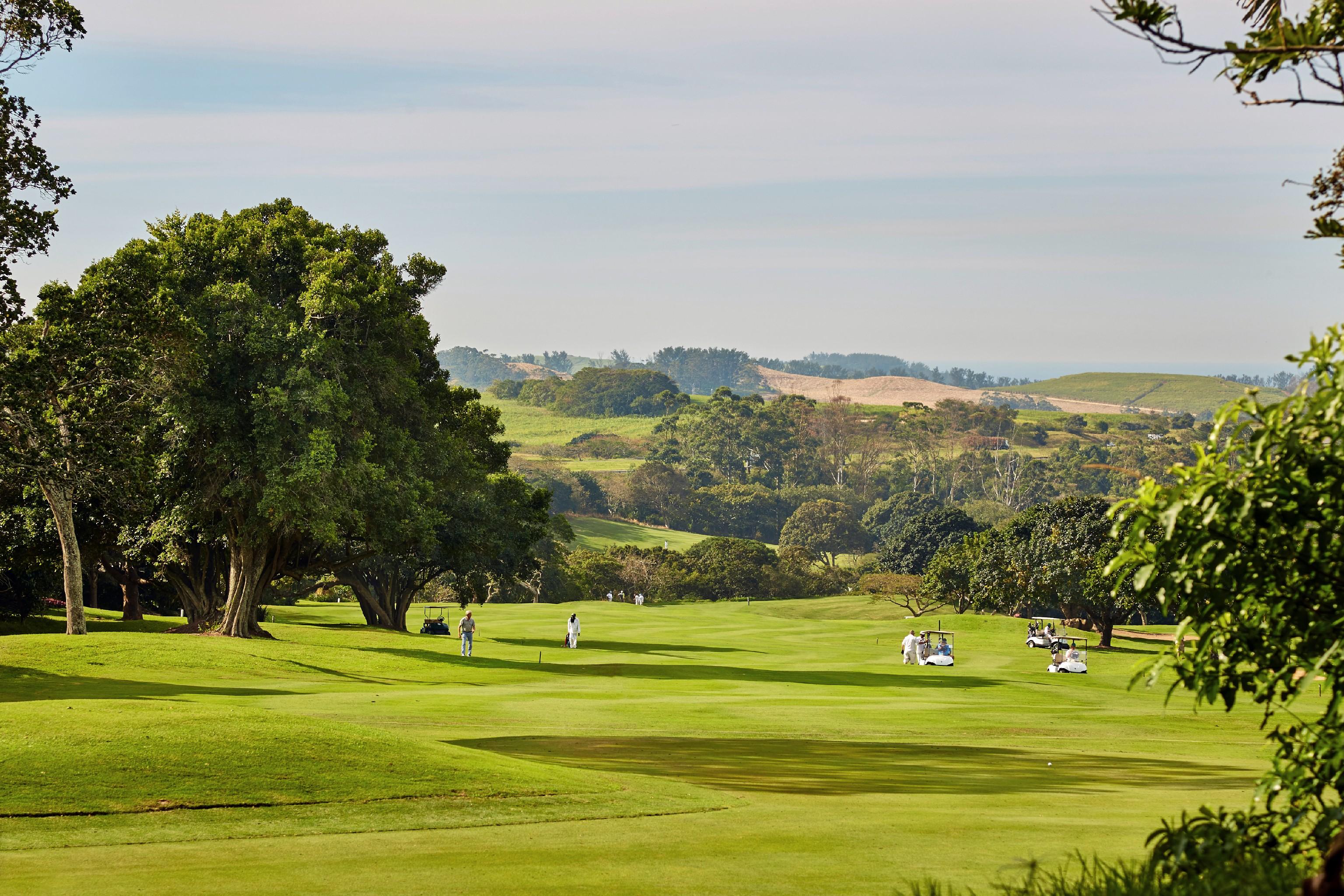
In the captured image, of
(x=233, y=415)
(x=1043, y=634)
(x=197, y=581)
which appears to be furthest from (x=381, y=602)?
(x=1043, y=634)

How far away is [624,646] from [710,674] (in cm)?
1416

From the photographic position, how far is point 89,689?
2825 cm

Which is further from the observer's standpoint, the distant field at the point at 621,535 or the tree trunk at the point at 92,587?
the distant field at the point at 621,535

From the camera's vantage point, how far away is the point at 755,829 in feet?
42.3

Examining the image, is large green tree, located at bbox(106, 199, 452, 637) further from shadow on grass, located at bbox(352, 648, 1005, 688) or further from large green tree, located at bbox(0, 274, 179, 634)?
shadow on grass, located at bbox(352, 648, 1005, 688)

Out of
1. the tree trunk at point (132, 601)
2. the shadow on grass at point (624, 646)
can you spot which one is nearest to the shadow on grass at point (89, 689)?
the shadow on grass at point (624, 646)

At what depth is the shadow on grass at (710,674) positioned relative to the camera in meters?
38.8

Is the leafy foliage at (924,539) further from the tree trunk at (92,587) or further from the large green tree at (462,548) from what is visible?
→ the tree trunk at (92,587)

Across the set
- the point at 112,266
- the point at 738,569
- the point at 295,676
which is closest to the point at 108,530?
the point at 112,266

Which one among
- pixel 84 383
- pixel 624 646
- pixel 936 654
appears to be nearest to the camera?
pixel 84 383

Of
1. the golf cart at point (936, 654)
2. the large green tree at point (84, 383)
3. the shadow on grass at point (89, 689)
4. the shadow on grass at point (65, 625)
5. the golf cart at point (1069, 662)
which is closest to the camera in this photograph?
the shadow on grass at point (89, 689)

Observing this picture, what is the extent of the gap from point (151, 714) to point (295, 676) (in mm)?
18315

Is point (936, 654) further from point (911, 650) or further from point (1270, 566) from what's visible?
point (1270, 566)

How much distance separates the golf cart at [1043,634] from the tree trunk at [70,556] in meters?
37.3
